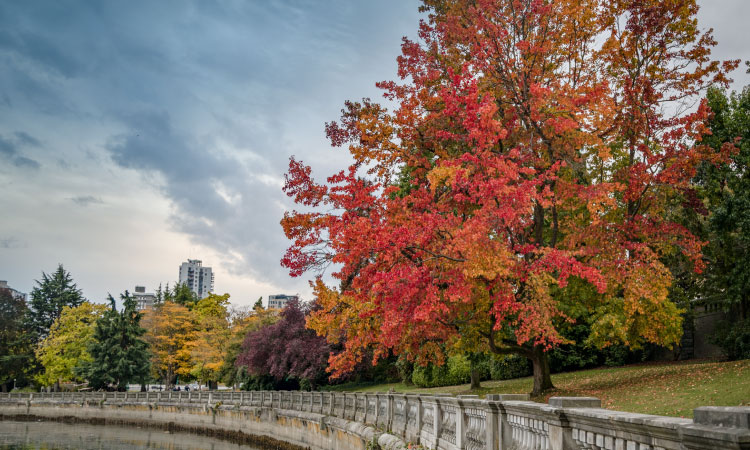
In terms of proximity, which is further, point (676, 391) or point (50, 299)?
point (50, 299)

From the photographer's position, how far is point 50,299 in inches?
3019

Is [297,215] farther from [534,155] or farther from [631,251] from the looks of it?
[631,251]

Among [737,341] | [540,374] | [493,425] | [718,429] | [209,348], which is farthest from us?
[209,348]

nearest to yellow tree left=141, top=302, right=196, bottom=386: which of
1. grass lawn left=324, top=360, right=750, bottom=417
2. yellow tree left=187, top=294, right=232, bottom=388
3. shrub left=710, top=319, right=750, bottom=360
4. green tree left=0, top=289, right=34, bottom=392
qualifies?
yellow tree left=187, top=294, right=232, bottom=388

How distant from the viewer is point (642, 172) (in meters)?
15.1

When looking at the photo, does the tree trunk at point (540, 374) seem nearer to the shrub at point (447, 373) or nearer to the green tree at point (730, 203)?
the green tree at point (730, 203)

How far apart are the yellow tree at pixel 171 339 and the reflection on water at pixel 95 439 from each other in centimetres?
1488

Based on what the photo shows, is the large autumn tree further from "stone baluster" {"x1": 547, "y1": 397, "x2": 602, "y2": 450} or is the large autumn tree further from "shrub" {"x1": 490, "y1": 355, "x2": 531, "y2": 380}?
"shrub" {"x1": 490, "y1": 355, "x2": 531, "y2": 380}

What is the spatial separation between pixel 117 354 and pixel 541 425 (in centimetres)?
5821

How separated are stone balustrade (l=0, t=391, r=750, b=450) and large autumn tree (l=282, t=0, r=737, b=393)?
227cm

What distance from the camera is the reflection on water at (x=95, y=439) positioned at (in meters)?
34.7

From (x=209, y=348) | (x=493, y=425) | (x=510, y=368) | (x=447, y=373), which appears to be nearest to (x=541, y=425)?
(x=493, y=425)

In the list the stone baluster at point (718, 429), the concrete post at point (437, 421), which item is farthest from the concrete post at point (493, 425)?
the stone baluster at point (718, 429)

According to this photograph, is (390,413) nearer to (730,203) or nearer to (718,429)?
(718,429)
